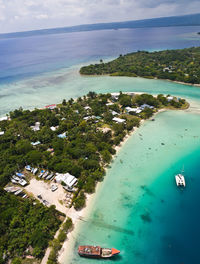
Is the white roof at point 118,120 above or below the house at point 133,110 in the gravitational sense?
below

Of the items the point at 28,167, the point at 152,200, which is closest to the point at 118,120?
the point at 152,200

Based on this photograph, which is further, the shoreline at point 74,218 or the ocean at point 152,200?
the ocean at point 152,200

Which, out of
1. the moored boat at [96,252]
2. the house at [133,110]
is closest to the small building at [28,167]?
the moored boat at [96,252]

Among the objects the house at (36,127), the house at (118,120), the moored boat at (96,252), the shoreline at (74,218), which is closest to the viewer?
the moored boat at (96,252)

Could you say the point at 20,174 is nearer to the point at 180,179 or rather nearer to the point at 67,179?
the point at 67,179

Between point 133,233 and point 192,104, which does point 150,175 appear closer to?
point 133,233

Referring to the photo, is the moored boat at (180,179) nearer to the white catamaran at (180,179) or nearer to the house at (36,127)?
the white catamaran at (180,179)

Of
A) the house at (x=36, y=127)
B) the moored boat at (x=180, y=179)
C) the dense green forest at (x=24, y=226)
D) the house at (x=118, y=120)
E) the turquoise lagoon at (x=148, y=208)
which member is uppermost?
the house at (x=36, y=127)
